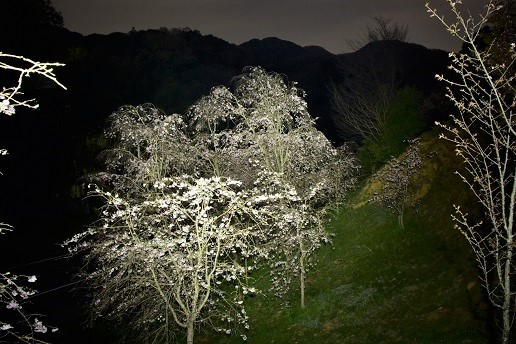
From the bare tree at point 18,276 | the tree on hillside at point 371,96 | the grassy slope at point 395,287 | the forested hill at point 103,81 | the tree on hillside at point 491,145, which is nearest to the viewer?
the bare tree at point 18,276

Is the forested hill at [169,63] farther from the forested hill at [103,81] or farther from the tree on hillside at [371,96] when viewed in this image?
the tree on hillside at [371,96]

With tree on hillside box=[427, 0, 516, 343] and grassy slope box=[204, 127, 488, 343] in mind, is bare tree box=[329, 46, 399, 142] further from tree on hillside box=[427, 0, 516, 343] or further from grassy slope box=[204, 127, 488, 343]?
tree on hillside box=[427, 0, 516, 343]

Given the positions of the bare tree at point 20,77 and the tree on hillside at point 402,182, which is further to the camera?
the tree on hillside at point 402,182

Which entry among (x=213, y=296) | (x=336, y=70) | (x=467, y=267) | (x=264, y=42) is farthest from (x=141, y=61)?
(x=467, y=267)

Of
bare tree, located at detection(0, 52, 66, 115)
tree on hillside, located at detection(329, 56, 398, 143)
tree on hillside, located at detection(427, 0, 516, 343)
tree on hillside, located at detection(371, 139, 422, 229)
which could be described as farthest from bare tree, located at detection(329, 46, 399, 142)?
bare tree, located at detection(0, 52, 66, 115)

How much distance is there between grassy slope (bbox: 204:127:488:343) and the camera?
11.1 m

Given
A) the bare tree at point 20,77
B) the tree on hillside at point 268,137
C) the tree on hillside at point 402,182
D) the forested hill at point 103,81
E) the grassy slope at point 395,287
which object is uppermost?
the forested hill at point 103,81

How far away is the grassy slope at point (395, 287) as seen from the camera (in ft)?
36.6

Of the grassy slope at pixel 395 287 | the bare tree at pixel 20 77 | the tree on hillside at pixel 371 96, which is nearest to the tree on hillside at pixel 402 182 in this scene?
the grassy slope at pixel 395 287

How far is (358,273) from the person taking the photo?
15.9 metres

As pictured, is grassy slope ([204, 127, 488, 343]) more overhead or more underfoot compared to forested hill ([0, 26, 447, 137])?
more underfoot

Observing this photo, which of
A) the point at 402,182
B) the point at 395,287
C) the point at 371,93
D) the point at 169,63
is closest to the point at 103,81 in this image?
the point at 169,63

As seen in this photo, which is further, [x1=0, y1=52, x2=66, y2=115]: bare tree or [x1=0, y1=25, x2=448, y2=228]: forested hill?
[x1=0, y1=25, x2=448, y2=228]: forested hill

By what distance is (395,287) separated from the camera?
1360cm
